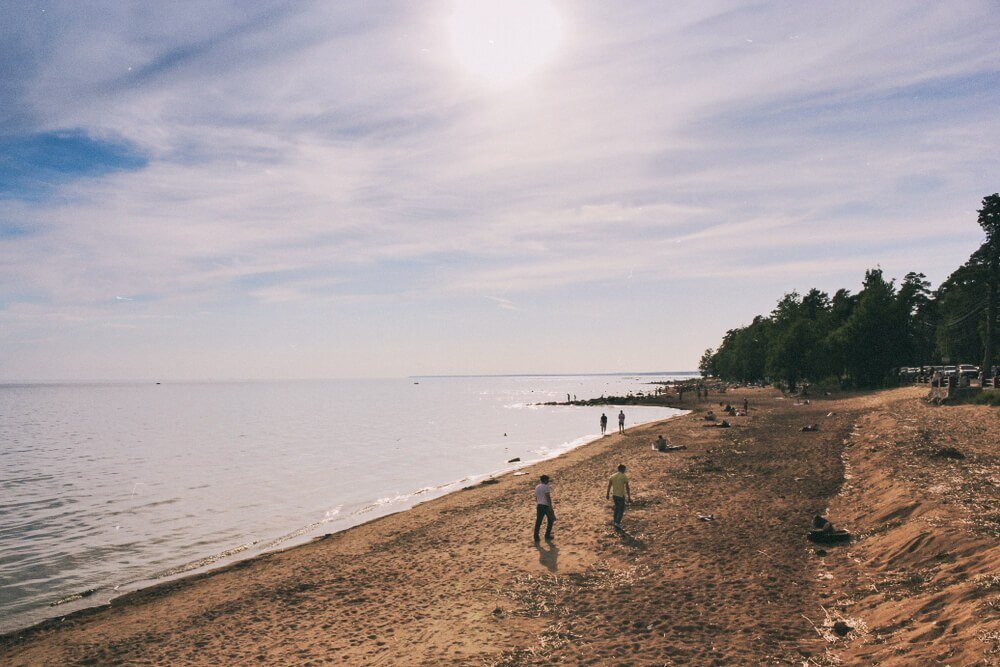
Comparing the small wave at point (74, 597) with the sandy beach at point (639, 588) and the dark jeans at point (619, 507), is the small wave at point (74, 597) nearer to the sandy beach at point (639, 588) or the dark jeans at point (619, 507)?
the sandy beach at point (639, 588)

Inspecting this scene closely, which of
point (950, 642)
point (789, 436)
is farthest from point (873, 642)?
point (789, 436)

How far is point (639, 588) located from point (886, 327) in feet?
243

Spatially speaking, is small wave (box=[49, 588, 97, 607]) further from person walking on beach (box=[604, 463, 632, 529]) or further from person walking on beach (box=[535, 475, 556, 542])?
person walking on beach (box=[604, 463, 632, 529])

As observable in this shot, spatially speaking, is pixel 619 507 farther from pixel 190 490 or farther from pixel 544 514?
pixel 190 490

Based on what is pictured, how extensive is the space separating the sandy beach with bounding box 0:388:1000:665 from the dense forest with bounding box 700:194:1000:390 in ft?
167

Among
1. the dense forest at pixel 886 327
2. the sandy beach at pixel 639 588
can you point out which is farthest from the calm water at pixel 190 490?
the dense forest at pixel 886 327

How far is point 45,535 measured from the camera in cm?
2642

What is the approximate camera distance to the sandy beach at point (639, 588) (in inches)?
414

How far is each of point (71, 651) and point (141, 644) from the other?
1841mm

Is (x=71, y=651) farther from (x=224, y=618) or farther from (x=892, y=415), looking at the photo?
(x=892, y=415)

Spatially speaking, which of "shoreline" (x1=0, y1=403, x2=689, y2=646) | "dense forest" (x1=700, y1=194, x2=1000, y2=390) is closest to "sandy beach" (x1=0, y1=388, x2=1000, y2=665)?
"shoreline" (x1=0, y1=403, x2=689, y2=646)

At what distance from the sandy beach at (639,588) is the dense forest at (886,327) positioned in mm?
50891

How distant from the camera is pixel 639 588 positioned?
14.1 metres

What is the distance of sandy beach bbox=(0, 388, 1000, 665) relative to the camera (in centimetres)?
1052
